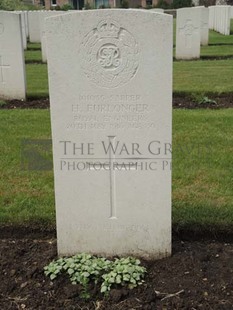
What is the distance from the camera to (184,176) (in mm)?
4738

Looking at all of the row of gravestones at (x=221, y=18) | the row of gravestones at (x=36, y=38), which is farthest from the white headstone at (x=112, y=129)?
the row of gravestones at (x=221, y=18)

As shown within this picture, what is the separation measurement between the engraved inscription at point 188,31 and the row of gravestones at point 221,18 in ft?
29.6

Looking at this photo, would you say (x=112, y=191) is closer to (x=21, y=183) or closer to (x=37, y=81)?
(x=21, y=183)

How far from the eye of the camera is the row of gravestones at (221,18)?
22.3m

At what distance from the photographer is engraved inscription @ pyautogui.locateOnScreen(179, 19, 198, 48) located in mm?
13898

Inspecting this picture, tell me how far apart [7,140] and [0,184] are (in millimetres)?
1423

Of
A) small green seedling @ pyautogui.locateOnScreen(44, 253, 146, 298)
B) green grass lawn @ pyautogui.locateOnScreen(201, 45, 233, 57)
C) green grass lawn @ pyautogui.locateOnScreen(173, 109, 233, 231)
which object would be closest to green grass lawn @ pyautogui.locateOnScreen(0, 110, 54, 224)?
small green seedling @ pyautogui.locateOnScreen(44, 253, 146, 298)

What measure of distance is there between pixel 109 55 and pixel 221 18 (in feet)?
72.6

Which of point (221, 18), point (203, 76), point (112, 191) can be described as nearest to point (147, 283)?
point (112, 191)

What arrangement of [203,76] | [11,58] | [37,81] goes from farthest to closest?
[203,76] → [37,81] → [11,58]

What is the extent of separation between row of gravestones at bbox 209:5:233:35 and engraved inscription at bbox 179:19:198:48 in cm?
903

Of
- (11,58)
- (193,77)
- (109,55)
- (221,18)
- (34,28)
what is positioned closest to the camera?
(109,55)

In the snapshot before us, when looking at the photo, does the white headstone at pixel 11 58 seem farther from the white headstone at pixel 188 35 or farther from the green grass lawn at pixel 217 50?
the green grass lawn at pixel 217 50

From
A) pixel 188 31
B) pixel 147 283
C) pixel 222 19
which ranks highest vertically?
pixel 222 19
